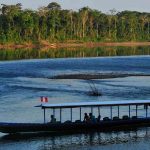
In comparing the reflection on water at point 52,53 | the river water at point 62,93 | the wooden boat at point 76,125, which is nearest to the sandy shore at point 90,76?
the river water at point 62,93

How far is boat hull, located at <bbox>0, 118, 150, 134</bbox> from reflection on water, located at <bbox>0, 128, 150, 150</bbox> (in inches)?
27.5

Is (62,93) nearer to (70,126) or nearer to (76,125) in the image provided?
(76,125)

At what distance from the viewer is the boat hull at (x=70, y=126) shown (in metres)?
47.9

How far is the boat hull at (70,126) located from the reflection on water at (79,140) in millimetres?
699

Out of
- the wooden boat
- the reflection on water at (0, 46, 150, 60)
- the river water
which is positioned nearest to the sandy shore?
the river water

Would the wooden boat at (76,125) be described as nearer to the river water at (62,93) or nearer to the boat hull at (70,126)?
the boat hull at (70,126)

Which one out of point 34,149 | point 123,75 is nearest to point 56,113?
point 34,149

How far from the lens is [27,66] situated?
117 m

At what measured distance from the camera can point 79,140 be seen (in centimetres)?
4697

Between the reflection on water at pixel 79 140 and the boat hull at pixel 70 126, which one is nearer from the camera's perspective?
the reflection on water at pixel 79 140

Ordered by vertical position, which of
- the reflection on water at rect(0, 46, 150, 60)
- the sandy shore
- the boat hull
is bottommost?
the reflection on water at rect(0, 46, 150, 60)

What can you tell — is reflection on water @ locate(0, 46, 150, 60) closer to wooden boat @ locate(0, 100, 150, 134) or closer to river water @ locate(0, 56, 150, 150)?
river water @ locate(0, 56, 150, 150)

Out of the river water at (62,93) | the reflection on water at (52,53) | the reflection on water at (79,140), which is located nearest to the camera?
the reflection on water at (79,140)

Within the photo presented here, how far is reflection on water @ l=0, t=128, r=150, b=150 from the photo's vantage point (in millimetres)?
45312
